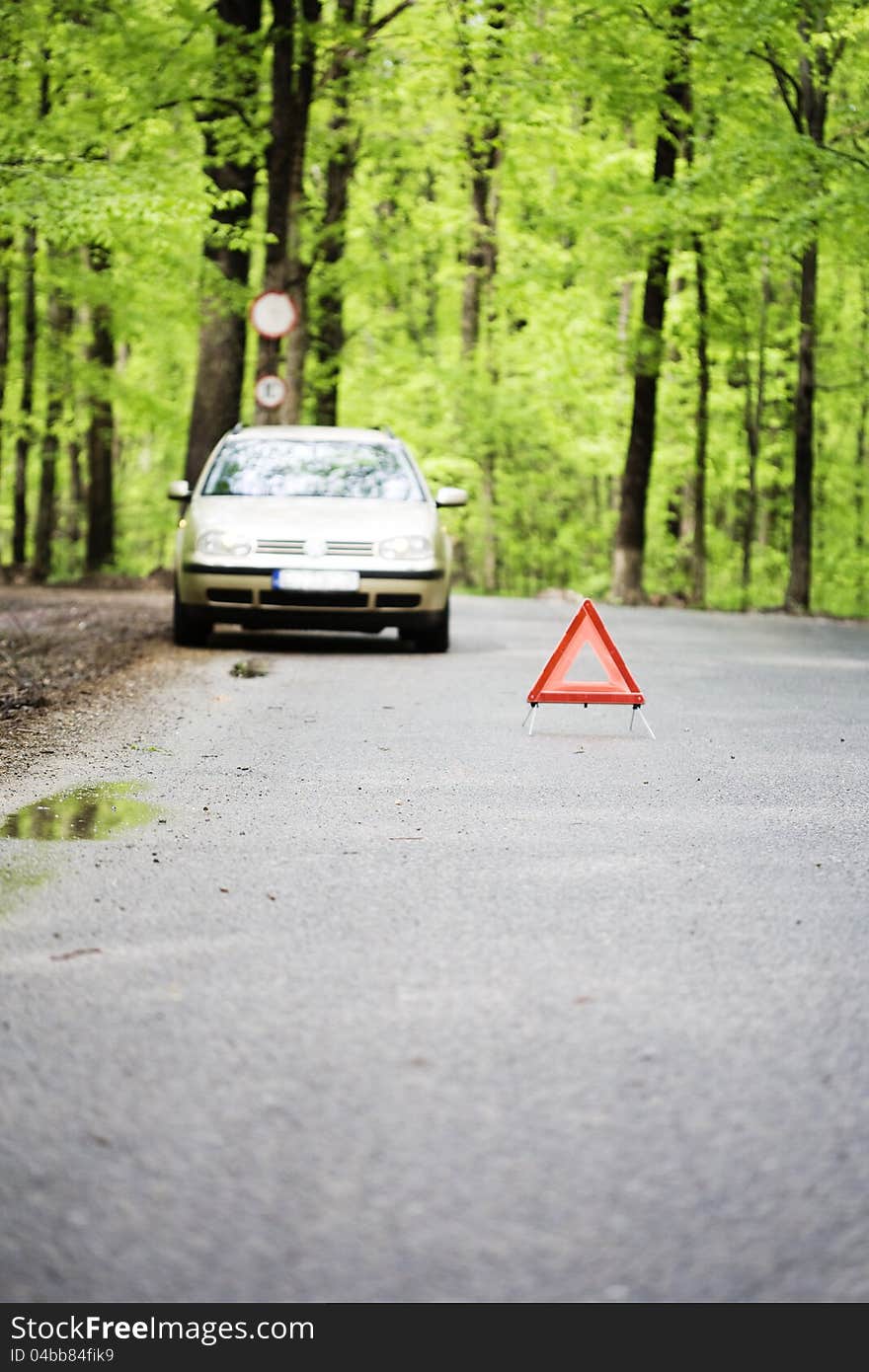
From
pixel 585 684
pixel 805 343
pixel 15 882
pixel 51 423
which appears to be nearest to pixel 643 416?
pixel 805 343

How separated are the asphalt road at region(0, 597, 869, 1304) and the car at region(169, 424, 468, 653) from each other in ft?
19.7

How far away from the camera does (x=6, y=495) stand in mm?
53312

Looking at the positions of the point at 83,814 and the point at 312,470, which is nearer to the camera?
the point at 83,814

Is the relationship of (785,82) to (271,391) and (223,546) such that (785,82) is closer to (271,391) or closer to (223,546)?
(271,391)

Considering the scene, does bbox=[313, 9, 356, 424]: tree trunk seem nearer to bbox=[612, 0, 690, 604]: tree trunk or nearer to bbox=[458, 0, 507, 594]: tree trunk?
bbox=[458, 0, 507, 594]: tree trunk

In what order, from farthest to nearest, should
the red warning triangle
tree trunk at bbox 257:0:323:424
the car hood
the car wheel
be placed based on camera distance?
tree trunk at bbox 257:0:323:424, the car wheel, the car hood, the red warning triangle

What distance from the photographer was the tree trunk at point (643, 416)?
1091 inches

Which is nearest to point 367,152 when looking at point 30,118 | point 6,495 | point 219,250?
point 219,250

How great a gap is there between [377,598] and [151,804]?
24.7 feet

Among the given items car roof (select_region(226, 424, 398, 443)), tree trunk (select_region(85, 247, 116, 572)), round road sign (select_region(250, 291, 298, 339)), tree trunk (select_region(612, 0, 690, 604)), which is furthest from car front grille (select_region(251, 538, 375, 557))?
tree trunk (select_region(85, 247, 116, 572))

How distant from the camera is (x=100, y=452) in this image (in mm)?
33938

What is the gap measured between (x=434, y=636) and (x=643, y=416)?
1415cm

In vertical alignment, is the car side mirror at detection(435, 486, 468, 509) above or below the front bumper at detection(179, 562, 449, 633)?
above

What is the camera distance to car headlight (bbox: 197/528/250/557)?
14.7 metres
